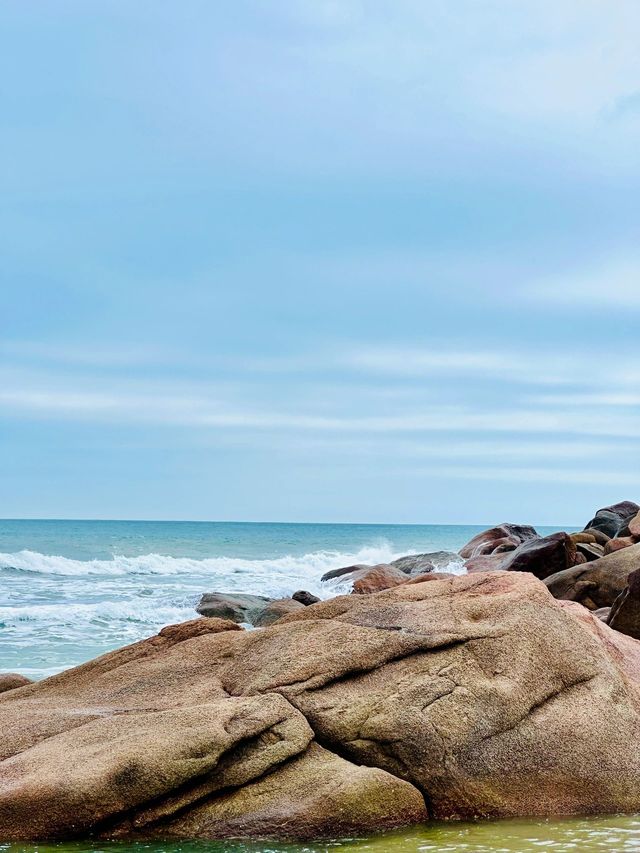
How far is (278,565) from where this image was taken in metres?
54.2

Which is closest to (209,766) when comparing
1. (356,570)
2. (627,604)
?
(627,604)

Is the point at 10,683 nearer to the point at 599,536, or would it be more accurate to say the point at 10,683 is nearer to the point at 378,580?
the point at 378,580

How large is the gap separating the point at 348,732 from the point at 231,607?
1618 cm

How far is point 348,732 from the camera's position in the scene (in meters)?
7.37

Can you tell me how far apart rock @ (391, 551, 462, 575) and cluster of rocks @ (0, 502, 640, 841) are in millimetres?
24543

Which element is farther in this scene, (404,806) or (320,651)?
(320,651)

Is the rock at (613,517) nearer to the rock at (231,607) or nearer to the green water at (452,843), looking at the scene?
the rock at (231,607)

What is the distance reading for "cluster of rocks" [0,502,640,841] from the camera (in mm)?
6766

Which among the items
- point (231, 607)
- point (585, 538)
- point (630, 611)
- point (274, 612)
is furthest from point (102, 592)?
point (630, 611)

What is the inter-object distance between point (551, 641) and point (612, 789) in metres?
1.25

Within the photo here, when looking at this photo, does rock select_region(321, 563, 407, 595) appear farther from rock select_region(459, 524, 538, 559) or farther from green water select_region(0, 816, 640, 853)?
green water select_region(0, 816, 640, 853)

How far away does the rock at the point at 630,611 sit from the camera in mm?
10711

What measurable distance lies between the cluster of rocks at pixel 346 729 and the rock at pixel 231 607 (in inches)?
541

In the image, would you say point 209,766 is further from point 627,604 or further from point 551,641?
point 627,604
